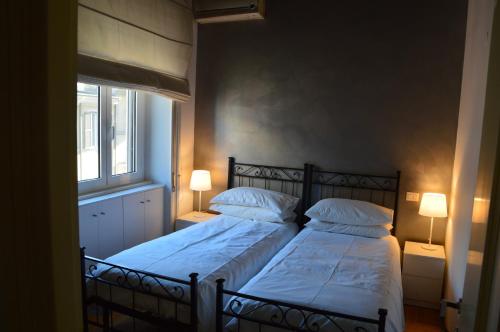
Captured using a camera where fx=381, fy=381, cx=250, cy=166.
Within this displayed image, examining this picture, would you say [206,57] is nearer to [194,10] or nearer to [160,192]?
[194,10]

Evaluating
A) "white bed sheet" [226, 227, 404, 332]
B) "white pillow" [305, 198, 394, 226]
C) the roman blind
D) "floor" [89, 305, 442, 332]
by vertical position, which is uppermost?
the roman blind

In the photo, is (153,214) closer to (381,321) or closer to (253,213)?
(253,213)

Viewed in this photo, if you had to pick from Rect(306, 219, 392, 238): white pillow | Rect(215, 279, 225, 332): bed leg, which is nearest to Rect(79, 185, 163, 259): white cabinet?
Rect(215, 279, 225, 332): bed leg

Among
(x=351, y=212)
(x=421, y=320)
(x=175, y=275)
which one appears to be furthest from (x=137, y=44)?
(x=421, y=320)

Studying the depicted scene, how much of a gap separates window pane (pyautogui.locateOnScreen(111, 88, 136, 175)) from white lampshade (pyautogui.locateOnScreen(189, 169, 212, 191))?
26.4 inches

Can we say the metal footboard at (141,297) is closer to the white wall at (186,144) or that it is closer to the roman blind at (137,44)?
the roman blind at (137,44)

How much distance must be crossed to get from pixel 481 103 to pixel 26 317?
2774 mm

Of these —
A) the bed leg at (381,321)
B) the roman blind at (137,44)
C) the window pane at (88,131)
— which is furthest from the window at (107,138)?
the bed leg at (381,321)

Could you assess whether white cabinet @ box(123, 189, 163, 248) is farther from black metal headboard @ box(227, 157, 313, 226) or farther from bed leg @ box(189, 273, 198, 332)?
bed leg @ box(189, 273, 198, 332)

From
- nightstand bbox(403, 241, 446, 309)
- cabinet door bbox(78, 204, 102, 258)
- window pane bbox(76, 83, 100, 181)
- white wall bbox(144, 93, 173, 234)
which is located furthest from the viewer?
white wall bbox(144, 93, 173, 234)

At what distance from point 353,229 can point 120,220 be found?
7.25 ft

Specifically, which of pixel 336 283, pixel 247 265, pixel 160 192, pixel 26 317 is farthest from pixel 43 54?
pixel 160 192

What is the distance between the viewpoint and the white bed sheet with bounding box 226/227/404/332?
7.19 feet

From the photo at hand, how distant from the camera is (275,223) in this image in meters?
3.82
